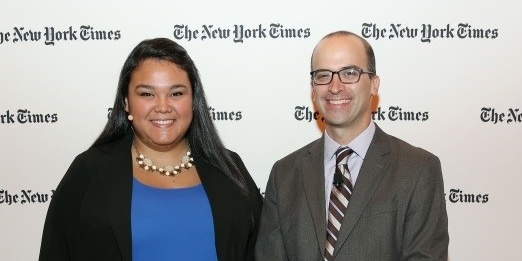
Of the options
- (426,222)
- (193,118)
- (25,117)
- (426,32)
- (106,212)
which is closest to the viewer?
(426,222)

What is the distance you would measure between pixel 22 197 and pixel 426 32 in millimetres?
2362

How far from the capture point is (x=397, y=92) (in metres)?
3.15

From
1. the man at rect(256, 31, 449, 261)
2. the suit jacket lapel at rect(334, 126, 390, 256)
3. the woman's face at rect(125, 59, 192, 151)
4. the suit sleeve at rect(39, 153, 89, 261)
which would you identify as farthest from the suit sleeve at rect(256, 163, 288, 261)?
the suit sleeve at rect(39, 153, 89, 261)

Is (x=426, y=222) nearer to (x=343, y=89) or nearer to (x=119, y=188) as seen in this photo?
(x=343, y=89)

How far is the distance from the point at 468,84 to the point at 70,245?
2.13 meters

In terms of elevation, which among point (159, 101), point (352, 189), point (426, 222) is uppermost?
point (159, 101)

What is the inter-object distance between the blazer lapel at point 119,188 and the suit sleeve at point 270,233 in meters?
0.55

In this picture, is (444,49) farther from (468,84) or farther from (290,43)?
(290,43)

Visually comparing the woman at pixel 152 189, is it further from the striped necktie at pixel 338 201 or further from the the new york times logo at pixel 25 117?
the the new york times logo at pixel 25 117

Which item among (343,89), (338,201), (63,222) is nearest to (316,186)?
(338,201)

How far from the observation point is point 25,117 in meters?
3.24

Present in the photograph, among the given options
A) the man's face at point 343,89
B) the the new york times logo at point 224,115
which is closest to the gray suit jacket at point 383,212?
the man's face at point 343,89

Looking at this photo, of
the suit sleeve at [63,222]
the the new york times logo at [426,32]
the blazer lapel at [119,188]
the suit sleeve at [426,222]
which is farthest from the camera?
the the new york times logo at [426,32]

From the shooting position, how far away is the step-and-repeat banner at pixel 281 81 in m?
3.13
